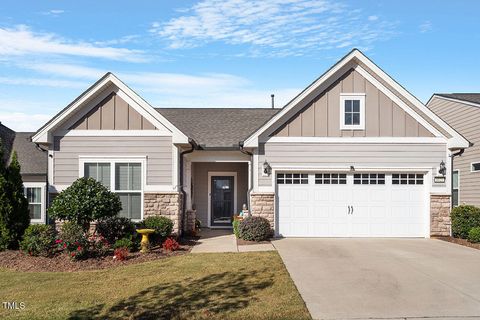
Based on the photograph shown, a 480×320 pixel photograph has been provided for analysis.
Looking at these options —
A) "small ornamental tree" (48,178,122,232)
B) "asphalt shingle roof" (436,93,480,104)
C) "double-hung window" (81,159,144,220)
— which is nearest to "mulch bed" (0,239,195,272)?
"small ornamental tree" (48,178,122,232)

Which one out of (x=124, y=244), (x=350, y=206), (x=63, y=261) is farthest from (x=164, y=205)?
(x=350, y=206)

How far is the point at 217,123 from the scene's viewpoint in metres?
19.0

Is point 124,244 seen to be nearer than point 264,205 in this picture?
Yes

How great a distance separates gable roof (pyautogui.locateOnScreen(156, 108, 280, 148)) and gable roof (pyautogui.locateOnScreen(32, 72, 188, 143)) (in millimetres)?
2113

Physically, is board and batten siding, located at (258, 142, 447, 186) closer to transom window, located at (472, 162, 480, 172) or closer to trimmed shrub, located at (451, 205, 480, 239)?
trimmed shrub, located at (451, 205, 480, 239)

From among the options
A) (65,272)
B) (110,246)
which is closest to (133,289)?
(65,272)

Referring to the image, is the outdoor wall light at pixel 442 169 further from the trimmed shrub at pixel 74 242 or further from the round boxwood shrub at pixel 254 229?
the trimmed shrub at pixel 74 242

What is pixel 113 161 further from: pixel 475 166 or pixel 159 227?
pixel 475 166

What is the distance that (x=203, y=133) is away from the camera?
1758 centimetres

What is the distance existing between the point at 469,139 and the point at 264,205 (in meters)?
10.6

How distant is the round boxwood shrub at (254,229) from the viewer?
45.9 feet

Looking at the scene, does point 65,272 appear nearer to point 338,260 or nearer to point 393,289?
point 338,260

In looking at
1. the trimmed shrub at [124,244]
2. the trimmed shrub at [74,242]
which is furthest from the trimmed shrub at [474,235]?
the trimmed shrub at [74,242]

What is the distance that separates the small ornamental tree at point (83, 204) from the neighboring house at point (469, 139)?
47.9ft
